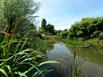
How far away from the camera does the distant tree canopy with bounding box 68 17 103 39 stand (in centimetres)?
3694

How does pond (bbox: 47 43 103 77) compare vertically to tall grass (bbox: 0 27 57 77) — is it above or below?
below

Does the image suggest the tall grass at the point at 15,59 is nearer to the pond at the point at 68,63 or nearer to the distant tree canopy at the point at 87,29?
the pond at the point at 68,63

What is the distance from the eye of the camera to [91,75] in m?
11.3

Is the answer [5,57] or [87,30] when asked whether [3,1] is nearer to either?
[5,57]

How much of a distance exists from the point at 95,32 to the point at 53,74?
87.1 feet

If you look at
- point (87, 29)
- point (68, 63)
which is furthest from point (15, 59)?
point (87, 29)

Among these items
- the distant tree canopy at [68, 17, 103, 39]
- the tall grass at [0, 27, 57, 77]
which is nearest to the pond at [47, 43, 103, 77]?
the tall grass at [0, 27, 57, 77]

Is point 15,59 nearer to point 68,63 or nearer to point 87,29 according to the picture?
point 68,63

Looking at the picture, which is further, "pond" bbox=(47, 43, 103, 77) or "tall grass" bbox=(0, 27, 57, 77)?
"pond" bbox=(47, 43, 103, 77)

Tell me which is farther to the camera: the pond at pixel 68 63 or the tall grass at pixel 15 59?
the pond at pixel 68 63

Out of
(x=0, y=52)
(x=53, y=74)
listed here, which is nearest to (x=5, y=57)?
(x=0, y=52)

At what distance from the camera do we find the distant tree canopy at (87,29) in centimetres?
3694

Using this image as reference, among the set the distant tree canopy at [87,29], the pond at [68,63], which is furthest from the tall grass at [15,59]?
the distant tree canopy at [87,29]

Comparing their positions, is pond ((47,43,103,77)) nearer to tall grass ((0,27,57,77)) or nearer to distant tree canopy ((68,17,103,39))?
tall grass ((0,27,57,77))
